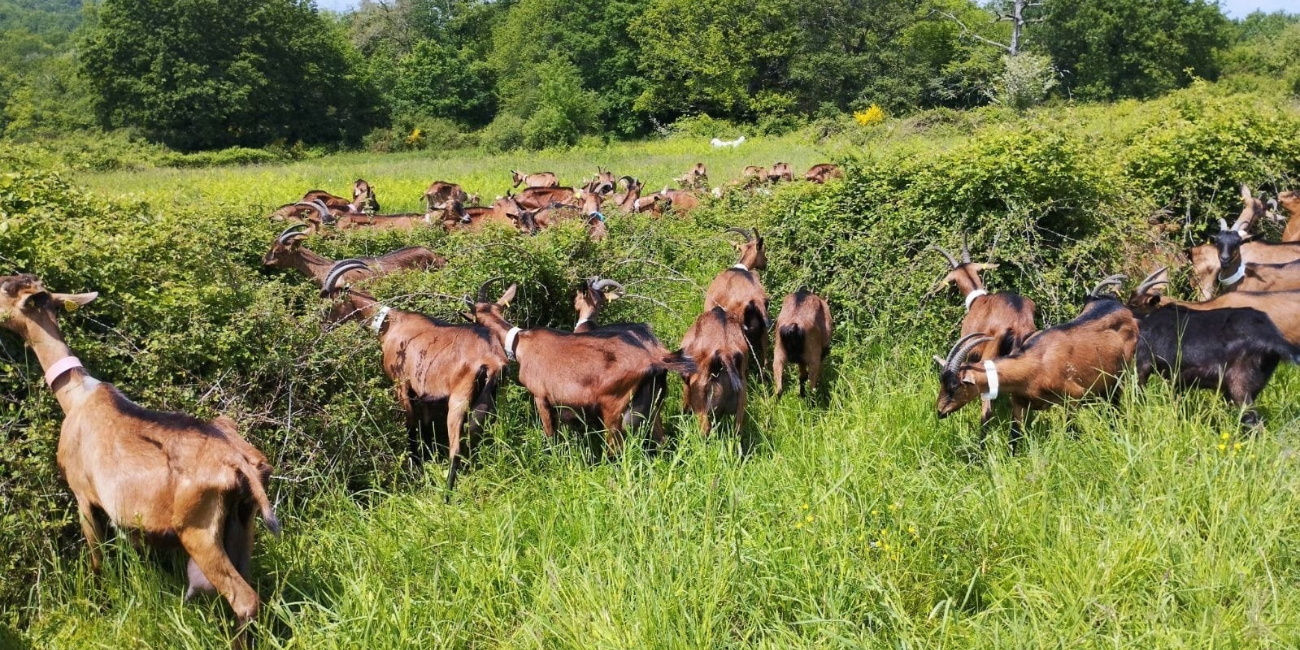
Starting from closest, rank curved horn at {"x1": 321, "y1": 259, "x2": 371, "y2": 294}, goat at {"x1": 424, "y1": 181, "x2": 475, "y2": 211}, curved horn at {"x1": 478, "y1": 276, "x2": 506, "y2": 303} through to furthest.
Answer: curved horn at {"x1": 478, "y1": 276, "x2": 506, "y2": 303} < curved horn at {"x1": 321, "y1": 259, "x2": 371, "y2": 294} < goat at {"x1": 424, "y1": 181, "x2": 475, "y2": 211}

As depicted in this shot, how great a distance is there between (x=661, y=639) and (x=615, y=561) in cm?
54

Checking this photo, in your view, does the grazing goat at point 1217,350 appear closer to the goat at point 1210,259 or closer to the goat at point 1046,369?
the goat at point 1046,369

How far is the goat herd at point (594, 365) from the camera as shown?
338cm

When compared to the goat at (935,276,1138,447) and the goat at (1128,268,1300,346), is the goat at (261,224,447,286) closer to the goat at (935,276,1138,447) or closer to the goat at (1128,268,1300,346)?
the goat at (935,276,1138,447)

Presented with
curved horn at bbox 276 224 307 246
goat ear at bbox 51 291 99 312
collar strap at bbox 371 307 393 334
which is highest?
goat ear at bbox 51 291 99 312

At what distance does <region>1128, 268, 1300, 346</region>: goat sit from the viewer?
5.73m

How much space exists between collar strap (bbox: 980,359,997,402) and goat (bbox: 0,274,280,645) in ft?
12.3

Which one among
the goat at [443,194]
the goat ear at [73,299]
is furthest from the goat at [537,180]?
the goat ear at [73,299]

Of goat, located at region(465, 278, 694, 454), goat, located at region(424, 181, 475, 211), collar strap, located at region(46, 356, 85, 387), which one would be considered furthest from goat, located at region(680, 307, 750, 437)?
goat, located at region(424, 181, 475, 211)

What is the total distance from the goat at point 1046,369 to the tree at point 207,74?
35993mm

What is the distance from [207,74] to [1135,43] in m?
39.6

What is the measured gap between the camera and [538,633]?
10.4 feet

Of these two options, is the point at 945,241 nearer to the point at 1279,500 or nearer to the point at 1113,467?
the point at 1113,467

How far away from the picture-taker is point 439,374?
527cm
